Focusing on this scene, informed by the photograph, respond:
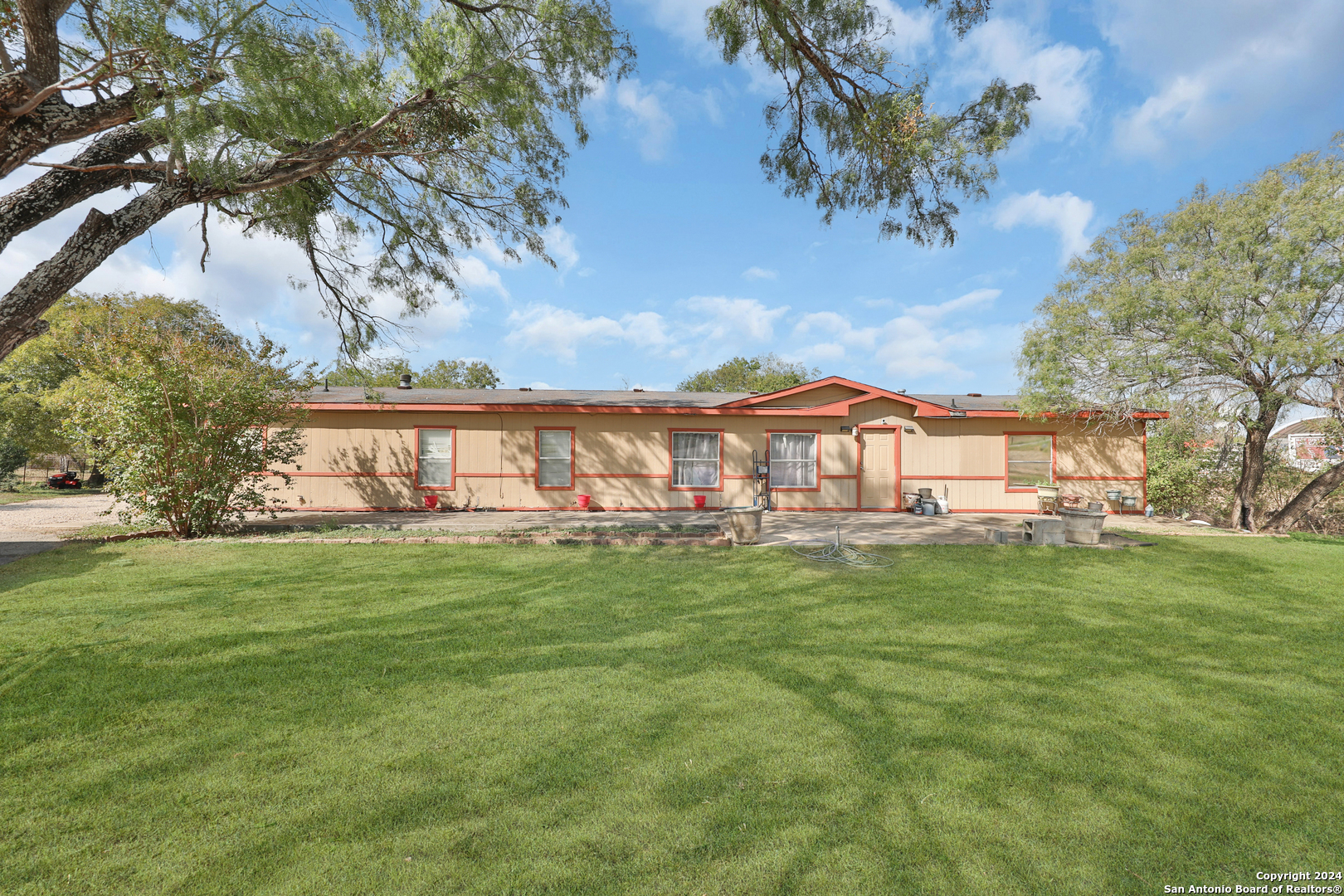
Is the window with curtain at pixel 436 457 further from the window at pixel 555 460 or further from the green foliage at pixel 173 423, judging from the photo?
the green foliage at pixel 173 423

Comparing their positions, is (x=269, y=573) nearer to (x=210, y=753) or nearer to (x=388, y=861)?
(x=210, y=753)

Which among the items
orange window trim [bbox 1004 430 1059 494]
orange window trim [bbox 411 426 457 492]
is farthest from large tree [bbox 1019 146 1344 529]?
orange window trim [bbox 411 426 457 492]

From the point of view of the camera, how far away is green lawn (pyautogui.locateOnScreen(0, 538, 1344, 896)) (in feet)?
6.67

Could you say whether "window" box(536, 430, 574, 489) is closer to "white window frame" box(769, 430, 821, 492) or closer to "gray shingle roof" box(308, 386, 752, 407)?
"gray shingle roof" box(308, 386, 752, 407)

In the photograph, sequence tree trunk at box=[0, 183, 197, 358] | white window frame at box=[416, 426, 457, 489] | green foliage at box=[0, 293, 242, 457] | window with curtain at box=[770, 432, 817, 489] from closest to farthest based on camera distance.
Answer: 1. tree trunk at box=[0, 183, 197, 358]
2. white window frame at box=[416, 426, 457, 489]
3. window with curtain at box=[770, 432, 817, 489]
4. green foliage at box=[0, 293, 242, 457]

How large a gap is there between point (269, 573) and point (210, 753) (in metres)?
4.55

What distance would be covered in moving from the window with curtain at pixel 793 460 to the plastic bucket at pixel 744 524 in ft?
16.0

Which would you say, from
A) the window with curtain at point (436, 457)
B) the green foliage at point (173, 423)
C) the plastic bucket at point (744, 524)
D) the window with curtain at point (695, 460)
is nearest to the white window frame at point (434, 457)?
the window with curtain at point (436, 457)

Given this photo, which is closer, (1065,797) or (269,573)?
(1065,797)

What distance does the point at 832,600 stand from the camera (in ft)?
18.3

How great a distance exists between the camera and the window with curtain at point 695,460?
525 inches

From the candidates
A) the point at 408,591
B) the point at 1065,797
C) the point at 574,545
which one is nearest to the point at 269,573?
the point at 408,591

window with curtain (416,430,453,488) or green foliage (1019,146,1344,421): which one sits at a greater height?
green foliage (1019,146,1344,421)

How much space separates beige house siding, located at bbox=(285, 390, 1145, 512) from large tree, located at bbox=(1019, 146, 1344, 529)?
6.11 ft
